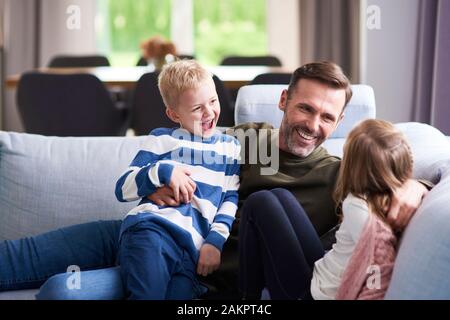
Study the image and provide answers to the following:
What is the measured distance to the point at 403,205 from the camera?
4.20 ft

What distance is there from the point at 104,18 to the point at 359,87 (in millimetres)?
4178

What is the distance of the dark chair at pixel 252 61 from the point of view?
4.39m

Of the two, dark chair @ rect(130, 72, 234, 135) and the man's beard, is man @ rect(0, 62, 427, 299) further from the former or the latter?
dark chair @ rect(130, 72, 234, 135)

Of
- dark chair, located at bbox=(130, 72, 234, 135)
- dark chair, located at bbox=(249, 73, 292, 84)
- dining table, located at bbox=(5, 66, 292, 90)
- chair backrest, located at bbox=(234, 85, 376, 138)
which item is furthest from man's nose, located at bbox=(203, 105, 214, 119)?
dining table, located at bbox=(5, 66, 292, 90)

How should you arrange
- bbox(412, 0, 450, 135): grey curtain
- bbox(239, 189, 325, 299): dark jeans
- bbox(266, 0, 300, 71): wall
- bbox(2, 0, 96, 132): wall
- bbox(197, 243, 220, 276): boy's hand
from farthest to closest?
bbox(266, 0, 300, 71): wall, bbox(2, 0, 96, 132): wall, bbox(412, 0, 450, 135): grey curtain, bbox(197, 243, 220, 276): boy's hand, bbox(239, 189, 325, 299): dark jeans

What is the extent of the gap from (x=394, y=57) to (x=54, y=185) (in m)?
1.89

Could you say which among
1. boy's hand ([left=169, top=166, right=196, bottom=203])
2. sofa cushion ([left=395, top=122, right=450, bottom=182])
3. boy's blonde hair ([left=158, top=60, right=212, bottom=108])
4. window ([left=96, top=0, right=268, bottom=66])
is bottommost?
boy's hand ([left=169, top=166, right=196, bottom=203])

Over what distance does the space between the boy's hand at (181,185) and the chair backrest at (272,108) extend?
44 cm

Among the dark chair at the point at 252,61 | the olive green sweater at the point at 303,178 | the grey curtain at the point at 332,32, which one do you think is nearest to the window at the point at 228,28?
the grey curtain at the point at 332,32

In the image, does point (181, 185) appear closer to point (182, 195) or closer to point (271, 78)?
point (182, 195)

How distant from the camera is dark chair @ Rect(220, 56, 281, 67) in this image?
439cm
